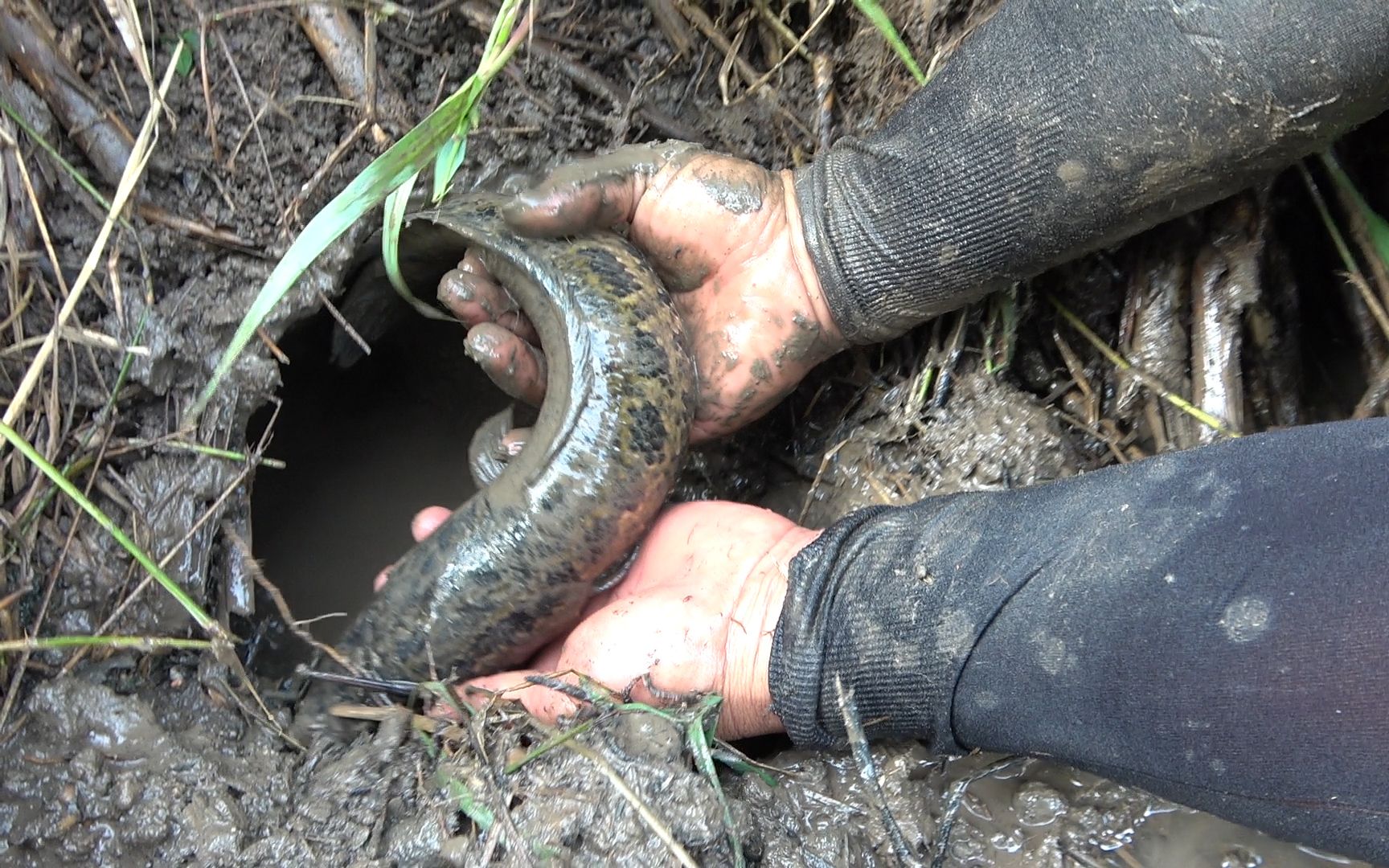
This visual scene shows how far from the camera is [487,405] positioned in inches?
121

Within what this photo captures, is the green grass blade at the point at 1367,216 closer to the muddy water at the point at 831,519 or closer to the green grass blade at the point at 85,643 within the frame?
the muddy water at the point at 831,519

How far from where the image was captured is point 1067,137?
1791 mm

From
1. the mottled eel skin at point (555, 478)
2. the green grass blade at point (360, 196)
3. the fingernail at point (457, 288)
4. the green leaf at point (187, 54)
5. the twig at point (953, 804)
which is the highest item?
the green leaf at point (187, 54)

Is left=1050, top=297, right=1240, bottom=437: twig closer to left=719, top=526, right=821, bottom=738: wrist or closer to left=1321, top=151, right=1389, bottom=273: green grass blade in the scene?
left=1321, top=151, right=1389, bottom=273: green grass blade

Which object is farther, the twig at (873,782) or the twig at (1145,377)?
the twig at (1145,377)

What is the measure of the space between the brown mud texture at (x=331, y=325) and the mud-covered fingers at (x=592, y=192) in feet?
0.96

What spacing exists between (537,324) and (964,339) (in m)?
1.06

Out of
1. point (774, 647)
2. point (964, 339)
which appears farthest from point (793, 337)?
point (774, 647)

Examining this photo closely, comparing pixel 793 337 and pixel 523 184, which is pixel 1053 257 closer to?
pixel 793 337

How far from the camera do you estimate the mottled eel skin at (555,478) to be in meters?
2.04

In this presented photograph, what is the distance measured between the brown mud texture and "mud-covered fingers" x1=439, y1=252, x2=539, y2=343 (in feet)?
0.90

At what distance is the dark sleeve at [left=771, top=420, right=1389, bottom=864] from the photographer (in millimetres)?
1259

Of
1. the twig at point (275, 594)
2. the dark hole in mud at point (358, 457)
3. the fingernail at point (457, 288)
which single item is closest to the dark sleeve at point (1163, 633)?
the twig at point (275, 594)

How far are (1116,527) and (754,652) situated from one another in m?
0.82
